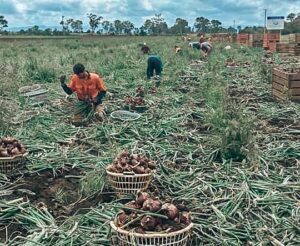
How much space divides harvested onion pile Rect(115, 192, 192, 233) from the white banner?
26.6m

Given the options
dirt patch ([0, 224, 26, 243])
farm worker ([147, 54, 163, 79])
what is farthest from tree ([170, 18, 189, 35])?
dirt patch ([0, 224, 26, 243])

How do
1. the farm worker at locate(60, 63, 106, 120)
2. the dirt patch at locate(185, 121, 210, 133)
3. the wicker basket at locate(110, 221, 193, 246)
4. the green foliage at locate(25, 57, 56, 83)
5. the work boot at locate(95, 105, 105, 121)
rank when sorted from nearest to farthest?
1. the wicker basket at locate(110, 221, 193, 246)
2. the dirt patch at locate(185, 121, 210, 133)
3. the work boot at locate(95, 105, 105, 121)
4. the farm worker at locate(60, 63, 106, 120)
5. the green foliage at locate(25, 57, 56, 83)

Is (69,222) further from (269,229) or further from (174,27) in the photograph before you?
(174,27)

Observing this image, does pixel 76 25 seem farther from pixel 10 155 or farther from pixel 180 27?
pixel 10 155

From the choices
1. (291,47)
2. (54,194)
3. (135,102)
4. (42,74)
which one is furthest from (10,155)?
(291,47)

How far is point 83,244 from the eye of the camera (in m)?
3.80

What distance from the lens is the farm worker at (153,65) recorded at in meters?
13.2

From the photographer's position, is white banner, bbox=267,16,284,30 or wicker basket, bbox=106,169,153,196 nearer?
wicker basket, bbox=106,169,153,196

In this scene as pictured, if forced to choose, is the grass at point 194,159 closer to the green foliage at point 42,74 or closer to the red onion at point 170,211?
the red onion at point 170,211

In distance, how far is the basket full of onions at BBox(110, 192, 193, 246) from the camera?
3.44 m

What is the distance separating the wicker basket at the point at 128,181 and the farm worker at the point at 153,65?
868 centimetres

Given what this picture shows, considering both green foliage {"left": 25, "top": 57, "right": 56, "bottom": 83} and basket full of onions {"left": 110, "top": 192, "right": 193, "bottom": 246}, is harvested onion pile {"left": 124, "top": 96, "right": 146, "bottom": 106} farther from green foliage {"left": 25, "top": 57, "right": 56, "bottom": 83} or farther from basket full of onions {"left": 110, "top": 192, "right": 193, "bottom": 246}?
basket full of onions {"left": 110, "top": 192, "right": 193, "bottom": 246}

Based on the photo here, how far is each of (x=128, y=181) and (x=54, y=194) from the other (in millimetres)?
843

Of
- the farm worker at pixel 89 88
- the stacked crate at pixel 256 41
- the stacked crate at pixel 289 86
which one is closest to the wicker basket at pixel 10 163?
the farm worker at pixel 89 88
